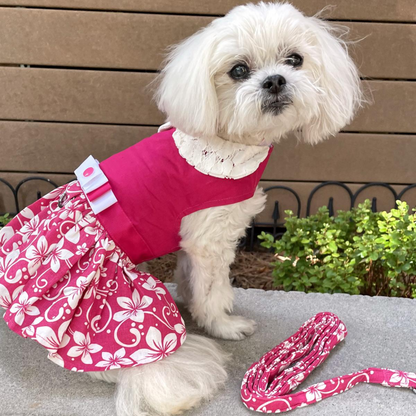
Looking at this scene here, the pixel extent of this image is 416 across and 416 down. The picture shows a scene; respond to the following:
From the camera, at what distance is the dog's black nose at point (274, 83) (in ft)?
2.80

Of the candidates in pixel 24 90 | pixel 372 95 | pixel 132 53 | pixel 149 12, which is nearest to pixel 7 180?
pixel 24 90

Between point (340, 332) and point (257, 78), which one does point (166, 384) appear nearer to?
point (340, 332)

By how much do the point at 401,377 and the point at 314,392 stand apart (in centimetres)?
23

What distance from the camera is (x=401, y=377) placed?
101cm

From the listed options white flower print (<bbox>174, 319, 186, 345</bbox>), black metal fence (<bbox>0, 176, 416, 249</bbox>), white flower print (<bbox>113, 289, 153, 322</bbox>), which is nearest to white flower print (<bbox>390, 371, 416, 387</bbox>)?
white flower print (<bbox>174, 319, 186, 345</bbox>)

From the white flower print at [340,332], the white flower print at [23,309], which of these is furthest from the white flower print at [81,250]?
the white flower print at [340,332]

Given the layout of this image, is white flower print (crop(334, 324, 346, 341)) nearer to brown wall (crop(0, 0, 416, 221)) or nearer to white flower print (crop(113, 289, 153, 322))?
white flower print (crop(113, 289, 153, 322))

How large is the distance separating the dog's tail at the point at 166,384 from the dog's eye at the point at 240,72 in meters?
0.64

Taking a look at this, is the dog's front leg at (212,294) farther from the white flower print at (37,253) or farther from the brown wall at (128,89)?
the brown wall at (128,89)

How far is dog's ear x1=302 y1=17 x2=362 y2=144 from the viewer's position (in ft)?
3.07

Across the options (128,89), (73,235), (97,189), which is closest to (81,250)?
(73,235)

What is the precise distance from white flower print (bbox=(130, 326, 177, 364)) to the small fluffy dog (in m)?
0.03

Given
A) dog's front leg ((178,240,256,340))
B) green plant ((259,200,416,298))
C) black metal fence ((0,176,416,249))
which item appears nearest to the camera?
dog's front leg ((178,240,256,340))

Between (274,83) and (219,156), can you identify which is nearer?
(274,83)
